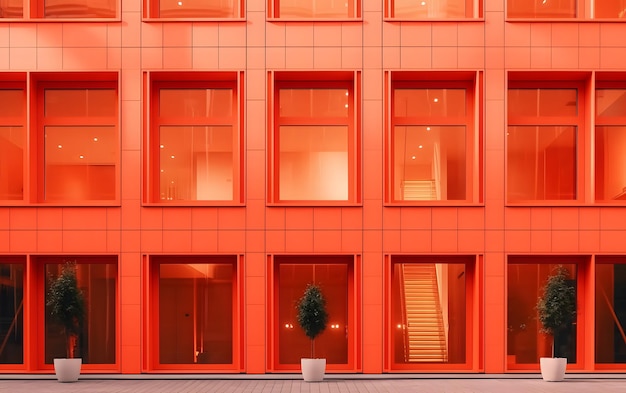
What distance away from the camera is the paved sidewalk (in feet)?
54.2

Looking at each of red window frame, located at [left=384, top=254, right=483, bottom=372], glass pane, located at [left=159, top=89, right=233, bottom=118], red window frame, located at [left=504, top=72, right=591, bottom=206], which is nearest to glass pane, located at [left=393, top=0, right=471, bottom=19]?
red window frame, located at [left=504, top=72, right=591, bottom=206]

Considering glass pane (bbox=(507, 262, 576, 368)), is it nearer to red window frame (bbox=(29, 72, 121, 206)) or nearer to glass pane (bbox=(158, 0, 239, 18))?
glass pane (bbox=(158, 0, 239, 18))

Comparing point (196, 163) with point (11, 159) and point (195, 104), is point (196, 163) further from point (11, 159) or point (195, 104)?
point (11, 159)

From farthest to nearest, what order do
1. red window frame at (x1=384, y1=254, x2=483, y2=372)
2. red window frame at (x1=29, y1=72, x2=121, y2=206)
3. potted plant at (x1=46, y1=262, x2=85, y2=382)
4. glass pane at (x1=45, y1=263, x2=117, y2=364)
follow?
red window frame at (x1=29, y1=72, x2=121, y2=206)
glass pane at (x1=45, y1=263, x2=117, y2=364)
red window frame at (x1=384, y1=254, x2=483, y2=372)
potted plant at (x1=46, y1=262, x2=85, y2=382)

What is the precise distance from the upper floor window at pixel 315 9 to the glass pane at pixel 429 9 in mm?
1284

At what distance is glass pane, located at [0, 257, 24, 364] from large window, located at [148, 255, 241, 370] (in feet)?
11.6

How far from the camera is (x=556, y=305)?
18000 mm

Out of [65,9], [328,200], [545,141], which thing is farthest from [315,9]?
[545,141]

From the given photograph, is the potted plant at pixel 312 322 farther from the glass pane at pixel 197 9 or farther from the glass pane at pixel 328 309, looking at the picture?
the glass pane at pixel 197 9

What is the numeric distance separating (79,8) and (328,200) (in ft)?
28.5

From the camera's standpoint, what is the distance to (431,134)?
19859mm

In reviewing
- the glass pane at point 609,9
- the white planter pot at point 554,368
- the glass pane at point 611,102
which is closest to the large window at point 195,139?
the white planter pot at point 554,368

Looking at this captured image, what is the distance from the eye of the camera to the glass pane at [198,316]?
64.0ft

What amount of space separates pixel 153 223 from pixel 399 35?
8250mm
